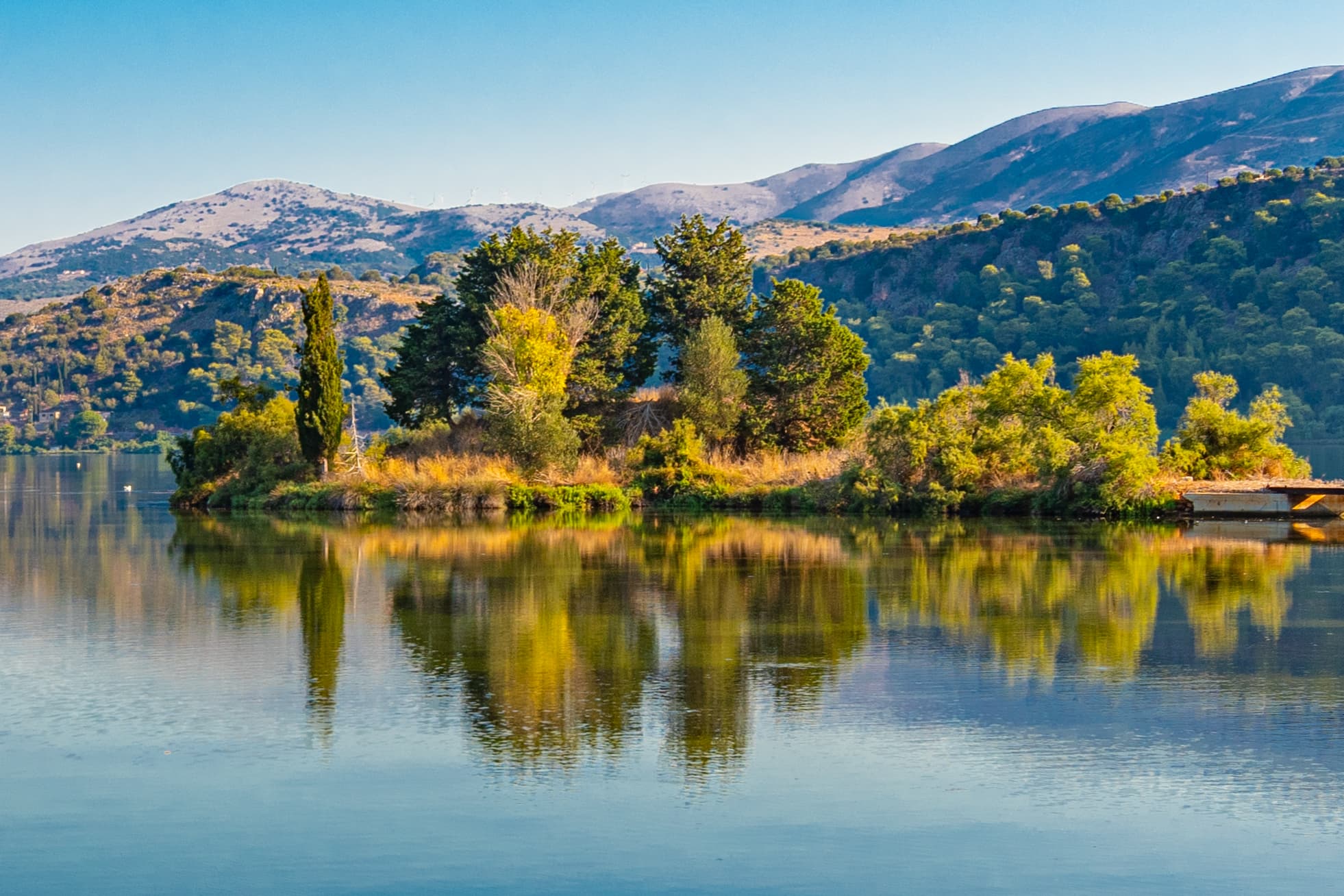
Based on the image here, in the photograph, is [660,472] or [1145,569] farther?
[660,472]

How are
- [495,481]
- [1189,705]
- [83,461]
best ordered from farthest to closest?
[83,461]
[495,481]
[1189,705]

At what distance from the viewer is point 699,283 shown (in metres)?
53.1

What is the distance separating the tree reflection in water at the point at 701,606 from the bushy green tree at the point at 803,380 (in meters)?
12.2

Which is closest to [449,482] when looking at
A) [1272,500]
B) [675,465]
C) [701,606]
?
[675,465]

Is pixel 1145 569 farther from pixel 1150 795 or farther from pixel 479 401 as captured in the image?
pixel 479 401

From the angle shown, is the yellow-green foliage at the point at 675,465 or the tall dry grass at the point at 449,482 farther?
the yellow-green foliage at the point at 675,465

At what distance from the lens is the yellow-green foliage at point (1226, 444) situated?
1689 inches

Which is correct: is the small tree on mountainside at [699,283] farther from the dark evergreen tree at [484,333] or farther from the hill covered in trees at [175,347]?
the hill covered in trees at [175,347]

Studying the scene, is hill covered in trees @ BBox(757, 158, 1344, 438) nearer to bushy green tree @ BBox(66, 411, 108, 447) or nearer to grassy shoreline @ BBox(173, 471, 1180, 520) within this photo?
grassy shoreline @ BBox(173, 471, 1180, 520)

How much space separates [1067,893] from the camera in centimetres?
986

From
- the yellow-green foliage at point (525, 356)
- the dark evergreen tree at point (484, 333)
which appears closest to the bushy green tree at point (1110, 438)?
the dark evergreen tree at point (484, 333)

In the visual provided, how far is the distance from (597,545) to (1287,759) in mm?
22692

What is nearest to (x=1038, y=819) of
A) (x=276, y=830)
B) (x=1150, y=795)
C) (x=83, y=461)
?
(x=1150, y=795)

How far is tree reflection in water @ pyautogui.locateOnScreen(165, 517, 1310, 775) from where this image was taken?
1567cm
